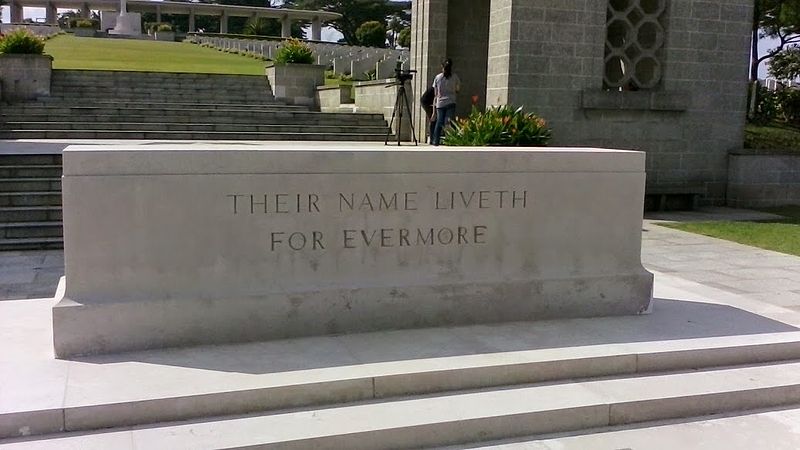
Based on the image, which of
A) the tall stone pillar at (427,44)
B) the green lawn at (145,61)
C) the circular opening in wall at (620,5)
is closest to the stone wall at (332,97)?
the tall stone pillar at (427,44)

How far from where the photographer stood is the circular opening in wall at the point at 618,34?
1424 cm

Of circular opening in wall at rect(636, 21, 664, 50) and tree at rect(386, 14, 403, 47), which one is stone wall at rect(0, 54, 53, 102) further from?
tree at rect(386, 14, 403, 47)

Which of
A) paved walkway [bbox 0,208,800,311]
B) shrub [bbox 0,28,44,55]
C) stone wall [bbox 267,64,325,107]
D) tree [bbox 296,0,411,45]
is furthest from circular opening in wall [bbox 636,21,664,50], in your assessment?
tree [bbox 296,0,411,45]

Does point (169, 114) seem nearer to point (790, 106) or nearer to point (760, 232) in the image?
point (760, 232)

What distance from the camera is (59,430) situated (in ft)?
13.1

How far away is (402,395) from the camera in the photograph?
4559 millimetres

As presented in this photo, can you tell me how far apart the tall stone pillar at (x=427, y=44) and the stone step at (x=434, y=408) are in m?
12.0

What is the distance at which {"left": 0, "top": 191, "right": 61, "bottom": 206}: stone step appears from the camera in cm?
1010

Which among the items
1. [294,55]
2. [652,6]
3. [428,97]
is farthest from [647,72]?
[294,55]

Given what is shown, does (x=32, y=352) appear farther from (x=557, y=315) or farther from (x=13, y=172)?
(x=13, y=172)

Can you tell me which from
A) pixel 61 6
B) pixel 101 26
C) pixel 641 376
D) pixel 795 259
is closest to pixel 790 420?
pixel 641 376

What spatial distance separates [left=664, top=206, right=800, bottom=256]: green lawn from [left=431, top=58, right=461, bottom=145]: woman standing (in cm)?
451

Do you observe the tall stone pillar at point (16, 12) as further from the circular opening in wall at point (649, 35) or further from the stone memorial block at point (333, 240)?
the stone memorial block at point (333, 240)

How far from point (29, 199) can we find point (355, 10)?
68.3 metres
